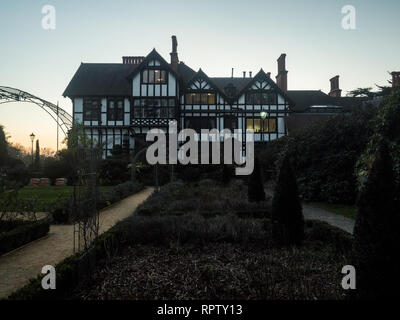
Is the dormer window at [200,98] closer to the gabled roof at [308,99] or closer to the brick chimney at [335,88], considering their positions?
the gabled roof at [308,99]

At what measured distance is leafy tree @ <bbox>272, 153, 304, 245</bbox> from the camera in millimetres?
5410

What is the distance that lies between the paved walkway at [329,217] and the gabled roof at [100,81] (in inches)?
744

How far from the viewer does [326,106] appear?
24.2 metres

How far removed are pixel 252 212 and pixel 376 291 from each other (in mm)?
5388

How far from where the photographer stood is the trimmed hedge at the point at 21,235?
5.38 m

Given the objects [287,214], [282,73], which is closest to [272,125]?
[282,73]

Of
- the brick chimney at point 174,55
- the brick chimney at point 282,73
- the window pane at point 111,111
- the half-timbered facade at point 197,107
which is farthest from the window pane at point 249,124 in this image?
the window pane at point 111,111

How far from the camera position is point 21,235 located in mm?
5859

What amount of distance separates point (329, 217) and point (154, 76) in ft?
60.9

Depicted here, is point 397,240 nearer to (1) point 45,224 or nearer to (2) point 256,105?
(1) point 45,224

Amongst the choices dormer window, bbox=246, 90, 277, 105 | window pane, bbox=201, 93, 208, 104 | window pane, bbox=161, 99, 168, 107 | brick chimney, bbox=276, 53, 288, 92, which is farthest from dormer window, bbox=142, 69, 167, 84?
brick chimney, bbox=276, 53, 288, 92

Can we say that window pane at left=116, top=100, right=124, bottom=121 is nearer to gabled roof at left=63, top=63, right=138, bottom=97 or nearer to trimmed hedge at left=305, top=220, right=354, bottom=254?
gabled roof at left=63, top=63, right=138, bottom=97

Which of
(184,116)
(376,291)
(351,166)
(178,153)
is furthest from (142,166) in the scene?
(376,291)

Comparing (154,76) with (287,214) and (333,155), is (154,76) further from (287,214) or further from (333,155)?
(287,214)
